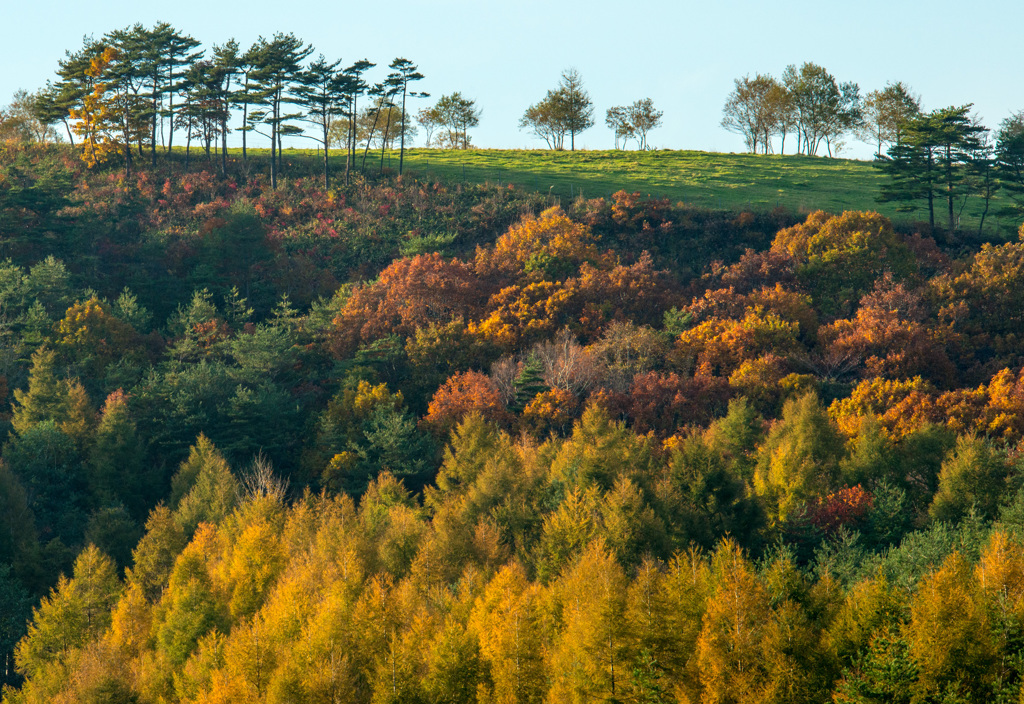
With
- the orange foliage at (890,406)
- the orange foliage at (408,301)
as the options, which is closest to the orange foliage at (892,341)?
the orange foliage at (890,406)

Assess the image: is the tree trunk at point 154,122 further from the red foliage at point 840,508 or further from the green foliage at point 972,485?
the green foliage at point 972,485

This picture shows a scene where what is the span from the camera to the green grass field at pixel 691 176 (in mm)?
92625

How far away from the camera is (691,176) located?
104 metres

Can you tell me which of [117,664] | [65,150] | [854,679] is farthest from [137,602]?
[65,150]

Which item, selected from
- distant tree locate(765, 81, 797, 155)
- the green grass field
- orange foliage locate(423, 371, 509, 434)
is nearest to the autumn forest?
orange foliage locate(423, 371, 509, 434)

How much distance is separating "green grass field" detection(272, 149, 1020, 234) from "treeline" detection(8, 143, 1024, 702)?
18.2 feet

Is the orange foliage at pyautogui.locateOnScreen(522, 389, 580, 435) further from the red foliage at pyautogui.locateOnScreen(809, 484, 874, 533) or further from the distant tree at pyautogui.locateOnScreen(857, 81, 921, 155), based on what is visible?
the distant tree at pyautogui.locateOnScreen(857, 81, 921, 155)

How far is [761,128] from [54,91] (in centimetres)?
8833

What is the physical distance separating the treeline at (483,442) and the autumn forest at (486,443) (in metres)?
0.22

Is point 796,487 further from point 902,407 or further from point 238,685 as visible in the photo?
point 238,685

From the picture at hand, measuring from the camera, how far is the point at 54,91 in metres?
97.5

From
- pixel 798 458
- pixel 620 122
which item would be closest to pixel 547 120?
pixel 620 122

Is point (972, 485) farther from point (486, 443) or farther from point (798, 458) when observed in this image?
point (486, 443)

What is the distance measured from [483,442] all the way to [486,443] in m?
0.20
